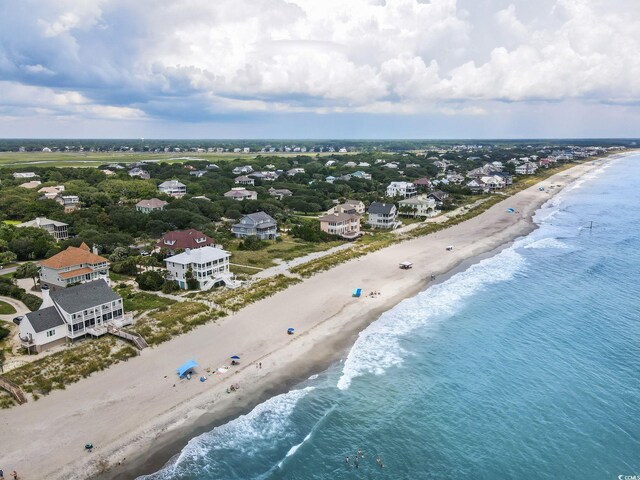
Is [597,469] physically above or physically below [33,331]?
below

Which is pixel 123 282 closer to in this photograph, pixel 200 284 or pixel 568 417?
pixel 200 284

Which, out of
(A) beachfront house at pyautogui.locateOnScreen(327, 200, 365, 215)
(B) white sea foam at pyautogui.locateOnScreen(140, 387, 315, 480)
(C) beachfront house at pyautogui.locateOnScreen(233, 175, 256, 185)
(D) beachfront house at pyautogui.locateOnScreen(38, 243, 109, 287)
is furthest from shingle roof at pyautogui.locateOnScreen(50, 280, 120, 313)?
(C) beachfront house at pyautogui.locateOnScreen(233, 175, 256, 185)

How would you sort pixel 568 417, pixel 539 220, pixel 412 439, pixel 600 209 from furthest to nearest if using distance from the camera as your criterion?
pixel 600 209
pixel 539 220
pixel 568 417
pixel 412 439

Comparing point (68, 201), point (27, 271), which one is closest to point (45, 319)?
point (27, 271)

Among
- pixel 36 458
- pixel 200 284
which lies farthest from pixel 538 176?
pixel 36 458

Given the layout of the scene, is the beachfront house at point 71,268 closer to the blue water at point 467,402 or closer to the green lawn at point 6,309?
the green lawn at point 6,309

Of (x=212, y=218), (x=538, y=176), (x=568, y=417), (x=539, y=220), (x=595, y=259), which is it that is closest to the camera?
(x=568, y=417)

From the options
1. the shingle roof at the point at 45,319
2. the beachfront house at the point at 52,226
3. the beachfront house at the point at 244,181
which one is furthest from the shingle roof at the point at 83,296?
the beachfront house at the point at 244,181
